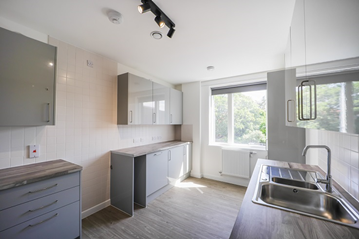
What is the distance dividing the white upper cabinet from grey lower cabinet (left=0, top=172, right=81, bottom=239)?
2.29m

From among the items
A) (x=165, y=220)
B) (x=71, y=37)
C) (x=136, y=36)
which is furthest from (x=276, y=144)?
(x=71, y=37)

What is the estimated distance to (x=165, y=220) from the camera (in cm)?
211

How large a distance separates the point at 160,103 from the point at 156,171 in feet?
4.56

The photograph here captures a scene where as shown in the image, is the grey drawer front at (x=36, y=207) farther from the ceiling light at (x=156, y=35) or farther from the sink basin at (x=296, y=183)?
the sink basin at (x=296, y=183)

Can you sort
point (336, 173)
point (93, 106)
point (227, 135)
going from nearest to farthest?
point (336, 173), point (93, 106), point (227, 135)

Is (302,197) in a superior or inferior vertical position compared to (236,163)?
superior

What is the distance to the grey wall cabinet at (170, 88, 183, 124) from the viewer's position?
3.54 metres

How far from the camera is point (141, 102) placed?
2.63m

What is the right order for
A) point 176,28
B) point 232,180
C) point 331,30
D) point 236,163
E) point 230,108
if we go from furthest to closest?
point 230,108 < point 232,180 < point 236,163 < point 176,28 < point 331,30

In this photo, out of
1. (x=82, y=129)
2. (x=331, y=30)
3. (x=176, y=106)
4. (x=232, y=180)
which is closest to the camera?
(x=331, y=30)

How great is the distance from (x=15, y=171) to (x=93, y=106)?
1.13 m

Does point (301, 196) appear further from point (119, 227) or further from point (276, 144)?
point (119, 227)

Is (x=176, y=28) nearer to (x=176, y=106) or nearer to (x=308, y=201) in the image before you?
(x=308, y=201)

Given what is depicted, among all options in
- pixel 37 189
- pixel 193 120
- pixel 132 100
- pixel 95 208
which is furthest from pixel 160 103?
pixel 37 189
